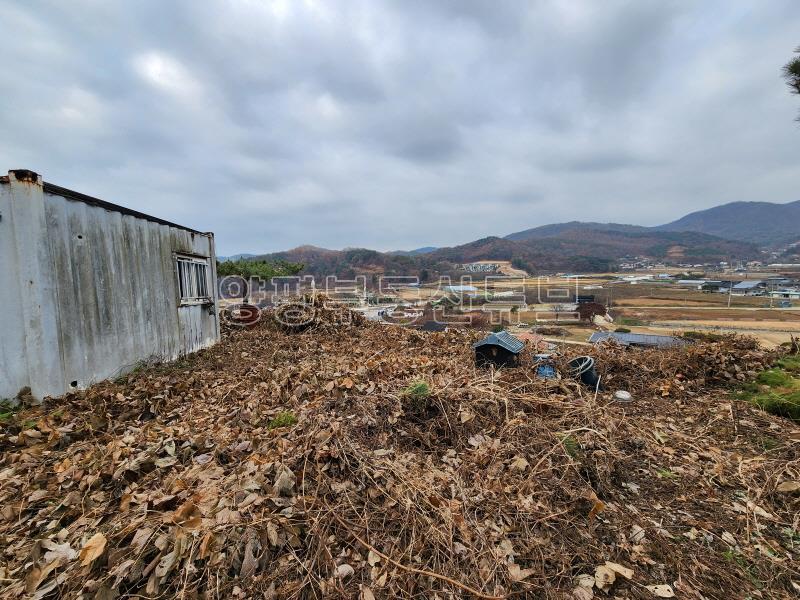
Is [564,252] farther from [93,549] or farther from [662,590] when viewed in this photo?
[93,549]

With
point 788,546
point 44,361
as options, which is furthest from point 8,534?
point 788,546

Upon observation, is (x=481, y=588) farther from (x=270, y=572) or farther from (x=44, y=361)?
(x=44, y=361)

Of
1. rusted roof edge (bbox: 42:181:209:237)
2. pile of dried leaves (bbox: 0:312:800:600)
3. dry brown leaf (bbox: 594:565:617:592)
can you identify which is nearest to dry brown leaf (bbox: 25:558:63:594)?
pile of dried leaves (bbox: 0:312:800:600)

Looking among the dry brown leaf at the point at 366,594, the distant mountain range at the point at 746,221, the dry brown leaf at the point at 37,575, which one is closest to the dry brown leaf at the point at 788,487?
the dry brown leaf at the point at 366,594

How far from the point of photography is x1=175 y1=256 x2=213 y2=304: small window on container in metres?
6.75

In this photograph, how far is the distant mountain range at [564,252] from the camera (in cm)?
5806

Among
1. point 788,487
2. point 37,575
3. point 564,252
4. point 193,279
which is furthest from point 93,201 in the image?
point 564,252

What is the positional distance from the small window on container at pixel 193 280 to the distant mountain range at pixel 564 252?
90.9 ft

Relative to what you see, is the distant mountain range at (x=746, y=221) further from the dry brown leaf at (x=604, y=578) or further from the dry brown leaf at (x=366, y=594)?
the dry brown leaf at (x=366, y=594)

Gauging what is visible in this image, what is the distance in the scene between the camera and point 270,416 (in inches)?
139

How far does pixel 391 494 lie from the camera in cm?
234

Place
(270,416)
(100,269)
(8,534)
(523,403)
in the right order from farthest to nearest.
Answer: (100,269), (523,403), (270,416), (8,534)

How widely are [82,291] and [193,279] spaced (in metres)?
2.98

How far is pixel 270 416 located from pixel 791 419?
5957 mm
